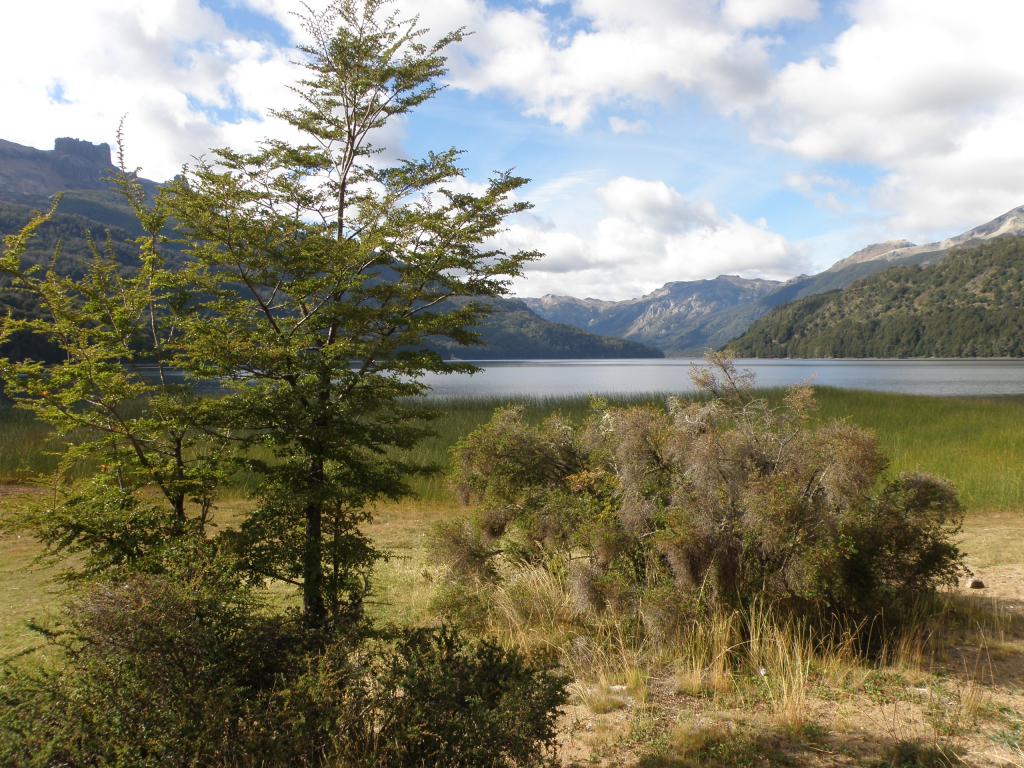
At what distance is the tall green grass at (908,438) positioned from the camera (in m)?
12.9

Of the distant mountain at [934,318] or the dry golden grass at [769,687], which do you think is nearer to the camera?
the dry golden grass at [769,687]

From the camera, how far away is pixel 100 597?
2.98 meters

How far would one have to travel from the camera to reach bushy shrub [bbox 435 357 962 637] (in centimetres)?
486

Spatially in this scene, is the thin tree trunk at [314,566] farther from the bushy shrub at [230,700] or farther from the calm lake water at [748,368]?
the calm lake water at [748,368]

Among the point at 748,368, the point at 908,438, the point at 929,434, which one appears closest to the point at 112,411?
the point at 748,368

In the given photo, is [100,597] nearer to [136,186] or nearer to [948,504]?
[136,186]

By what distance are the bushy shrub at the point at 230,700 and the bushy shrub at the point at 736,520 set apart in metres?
2.14

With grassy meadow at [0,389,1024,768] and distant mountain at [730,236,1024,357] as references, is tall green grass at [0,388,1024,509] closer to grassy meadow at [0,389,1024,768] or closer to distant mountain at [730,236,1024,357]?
grassy meadow at [0,389,1024,768]

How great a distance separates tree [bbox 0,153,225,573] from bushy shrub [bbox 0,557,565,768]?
96cm

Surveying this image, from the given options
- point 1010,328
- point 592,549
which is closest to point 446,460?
point 592,549

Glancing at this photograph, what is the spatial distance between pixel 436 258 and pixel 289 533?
2.48 metres

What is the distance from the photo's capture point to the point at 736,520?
491 centimetres

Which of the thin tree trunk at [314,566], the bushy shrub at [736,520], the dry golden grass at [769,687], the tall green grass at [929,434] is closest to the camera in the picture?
the dry golden grass at [769,687]

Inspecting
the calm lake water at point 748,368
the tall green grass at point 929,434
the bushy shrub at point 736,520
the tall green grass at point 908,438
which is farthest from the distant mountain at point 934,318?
the bushy shrub at point 736,520
